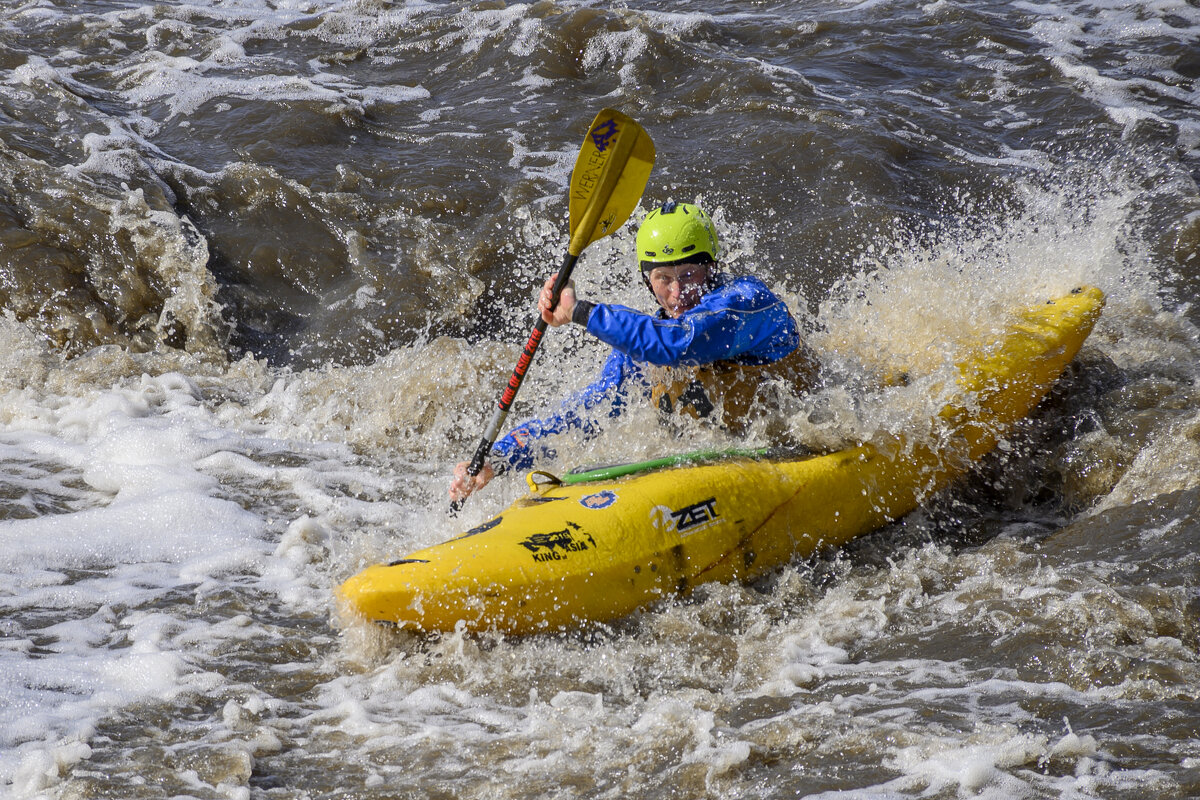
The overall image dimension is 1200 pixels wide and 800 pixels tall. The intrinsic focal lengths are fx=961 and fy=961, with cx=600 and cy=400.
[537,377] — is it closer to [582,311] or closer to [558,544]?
[582,311]

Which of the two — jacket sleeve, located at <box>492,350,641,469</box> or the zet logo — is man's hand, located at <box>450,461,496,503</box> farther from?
the zet logo

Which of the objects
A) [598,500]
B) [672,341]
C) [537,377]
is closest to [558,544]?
[598,500]

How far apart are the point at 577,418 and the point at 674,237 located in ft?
3.03

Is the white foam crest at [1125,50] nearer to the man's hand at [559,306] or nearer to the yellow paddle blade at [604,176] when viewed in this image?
the yellow paddle blade at [604,176]

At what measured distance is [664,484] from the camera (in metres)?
3.76

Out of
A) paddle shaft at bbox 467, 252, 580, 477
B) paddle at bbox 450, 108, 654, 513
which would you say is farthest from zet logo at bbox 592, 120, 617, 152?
paddle shaft at bbox 467, 252, 580, 477

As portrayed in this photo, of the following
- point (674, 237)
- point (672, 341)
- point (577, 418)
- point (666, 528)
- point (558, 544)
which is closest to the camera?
point (558, 544)

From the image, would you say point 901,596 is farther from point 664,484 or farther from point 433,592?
point 433,592

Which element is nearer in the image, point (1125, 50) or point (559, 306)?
point (559, 306)

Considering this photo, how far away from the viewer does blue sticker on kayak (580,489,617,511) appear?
3650 mm

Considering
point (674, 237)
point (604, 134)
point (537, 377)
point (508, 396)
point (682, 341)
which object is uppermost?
point (604, 134)

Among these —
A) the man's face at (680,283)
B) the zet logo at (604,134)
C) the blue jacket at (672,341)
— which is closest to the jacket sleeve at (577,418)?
the blue jacket at (672,341)

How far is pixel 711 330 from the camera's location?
3879mm

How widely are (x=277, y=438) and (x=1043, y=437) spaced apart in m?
3.95
